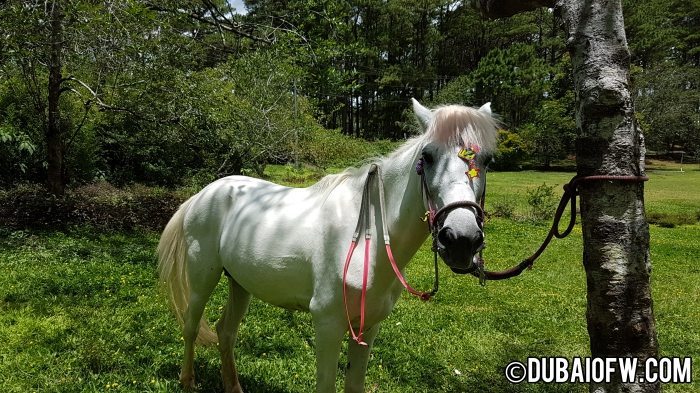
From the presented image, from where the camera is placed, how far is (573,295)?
5883mm

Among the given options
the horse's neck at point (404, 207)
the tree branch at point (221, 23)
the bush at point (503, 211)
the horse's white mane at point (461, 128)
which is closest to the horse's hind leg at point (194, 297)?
the horse's neck at point (404, 207)

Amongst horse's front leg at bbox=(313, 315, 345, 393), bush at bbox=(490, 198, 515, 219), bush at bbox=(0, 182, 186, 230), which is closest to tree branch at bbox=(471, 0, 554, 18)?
horse's front leg at bbox=(313, 315, 345, 393)

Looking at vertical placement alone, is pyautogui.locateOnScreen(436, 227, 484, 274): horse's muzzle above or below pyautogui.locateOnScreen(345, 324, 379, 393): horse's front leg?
above

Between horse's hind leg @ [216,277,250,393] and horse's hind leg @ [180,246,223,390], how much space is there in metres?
0.16

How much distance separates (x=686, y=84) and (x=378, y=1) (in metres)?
28.4

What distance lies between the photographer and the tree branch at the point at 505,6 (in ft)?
7.24

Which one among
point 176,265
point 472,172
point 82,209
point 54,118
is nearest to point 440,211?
point 472,172

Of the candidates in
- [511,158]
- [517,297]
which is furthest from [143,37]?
[511,158]

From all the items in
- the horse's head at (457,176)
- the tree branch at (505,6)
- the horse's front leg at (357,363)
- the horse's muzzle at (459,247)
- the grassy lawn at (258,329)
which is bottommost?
the grassy lawn at (258,329)

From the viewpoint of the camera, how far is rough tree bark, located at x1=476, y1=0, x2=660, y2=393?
167cm

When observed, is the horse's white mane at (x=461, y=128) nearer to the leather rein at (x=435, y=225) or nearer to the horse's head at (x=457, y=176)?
the horse's head at (x=457, y=176)

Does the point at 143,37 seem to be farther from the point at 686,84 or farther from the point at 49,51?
the point at 686,84

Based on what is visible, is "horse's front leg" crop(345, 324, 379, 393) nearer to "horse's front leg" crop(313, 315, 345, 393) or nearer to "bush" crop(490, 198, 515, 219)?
"horse's front leg" crop(313, 315, 345, 393)

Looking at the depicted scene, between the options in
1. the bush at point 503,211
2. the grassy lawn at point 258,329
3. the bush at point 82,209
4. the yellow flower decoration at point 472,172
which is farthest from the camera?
the bush at point 503,211
